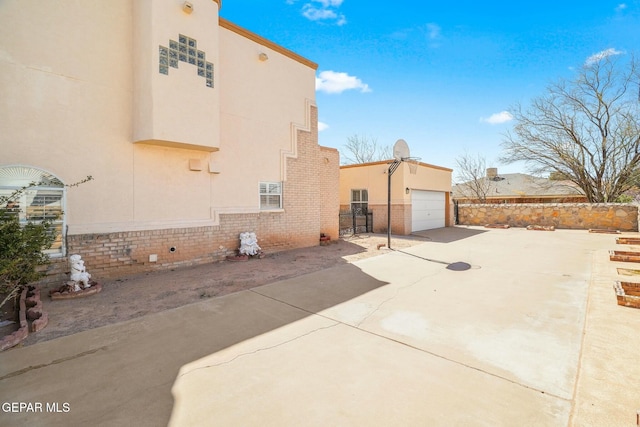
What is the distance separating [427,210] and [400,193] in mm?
3375

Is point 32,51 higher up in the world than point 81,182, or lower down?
higher up

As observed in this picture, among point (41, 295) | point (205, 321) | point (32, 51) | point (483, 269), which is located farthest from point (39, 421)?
point (483, 269)

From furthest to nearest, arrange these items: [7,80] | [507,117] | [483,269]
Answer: [507,117], [483,269], [7,80]

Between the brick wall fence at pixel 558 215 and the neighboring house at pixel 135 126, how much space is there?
52.6 feet

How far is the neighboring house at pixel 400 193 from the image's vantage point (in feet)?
47.9

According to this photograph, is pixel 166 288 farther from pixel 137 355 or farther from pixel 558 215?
pixel 558 215

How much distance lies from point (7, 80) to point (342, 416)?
779cm

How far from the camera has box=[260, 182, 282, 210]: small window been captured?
9438 millimetres

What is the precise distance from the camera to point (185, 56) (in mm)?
6848

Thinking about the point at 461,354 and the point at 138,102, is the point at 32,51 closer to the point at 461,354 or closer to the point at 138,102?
the point at 138,102

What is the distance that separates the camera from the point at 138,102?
6.48 m

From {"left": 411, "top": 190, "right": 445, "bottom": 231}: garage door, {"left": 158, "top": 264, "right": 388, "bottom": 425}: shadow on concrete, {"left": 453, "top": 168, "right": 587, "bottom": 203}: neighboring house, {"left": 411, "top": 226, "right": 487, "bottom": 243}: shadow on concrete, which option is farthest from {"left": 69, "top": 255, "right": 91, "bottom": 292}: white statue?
{"left": 453, "top": 168, "right": 587, "bottom": 203}: neighboring house

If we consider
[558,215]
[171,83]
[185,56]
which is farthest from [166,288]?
[558,215]

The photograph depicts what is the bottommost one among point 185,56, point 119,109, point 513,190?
point 513,190
